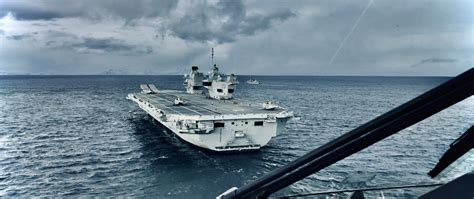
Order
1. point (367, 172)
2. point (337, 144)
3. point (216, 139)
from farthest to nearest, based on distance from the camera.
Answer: point (216, 139) → point (367, 172) → point (337, 144)

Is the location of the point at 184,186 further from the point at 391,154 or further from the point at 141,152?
the point at 391,154

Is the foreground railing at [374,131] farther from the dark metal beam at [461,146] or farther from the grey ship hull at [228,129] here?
the grey ship hull at [228,129]

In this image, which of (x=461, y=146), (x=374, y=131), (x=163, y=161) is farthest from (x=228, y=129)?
(x=374, y=131)

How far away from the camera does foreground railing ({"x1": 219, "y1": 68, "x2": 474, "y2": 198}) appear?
2.11m

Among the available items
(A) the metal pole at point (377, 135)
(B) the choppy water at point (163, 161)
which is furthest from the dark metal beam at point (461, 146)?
(B) the choppy water at point (163, 161)

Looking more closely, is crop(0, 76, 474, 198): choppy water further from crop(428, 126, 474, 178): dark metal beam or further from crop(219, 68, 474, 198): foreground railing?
crop(219, 68, 474, 198): foreground railing

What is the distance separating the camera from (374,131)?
229 centimetres

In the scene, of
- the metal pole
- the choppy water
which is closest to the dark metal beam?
the metal pole

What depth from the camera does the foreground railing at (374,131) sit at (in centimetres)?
211

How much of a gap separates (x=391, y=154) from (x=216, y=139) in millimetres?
14653

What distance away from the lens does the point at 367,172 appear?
78.2ft

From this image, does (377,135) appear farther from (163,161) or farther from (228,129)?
(228,129)

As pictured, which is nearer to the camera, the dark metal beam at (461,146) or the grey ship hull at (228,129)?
the dark metal beam at (461,146)

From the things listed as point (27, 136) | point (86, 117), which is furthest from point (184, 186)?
point (86, 117)
